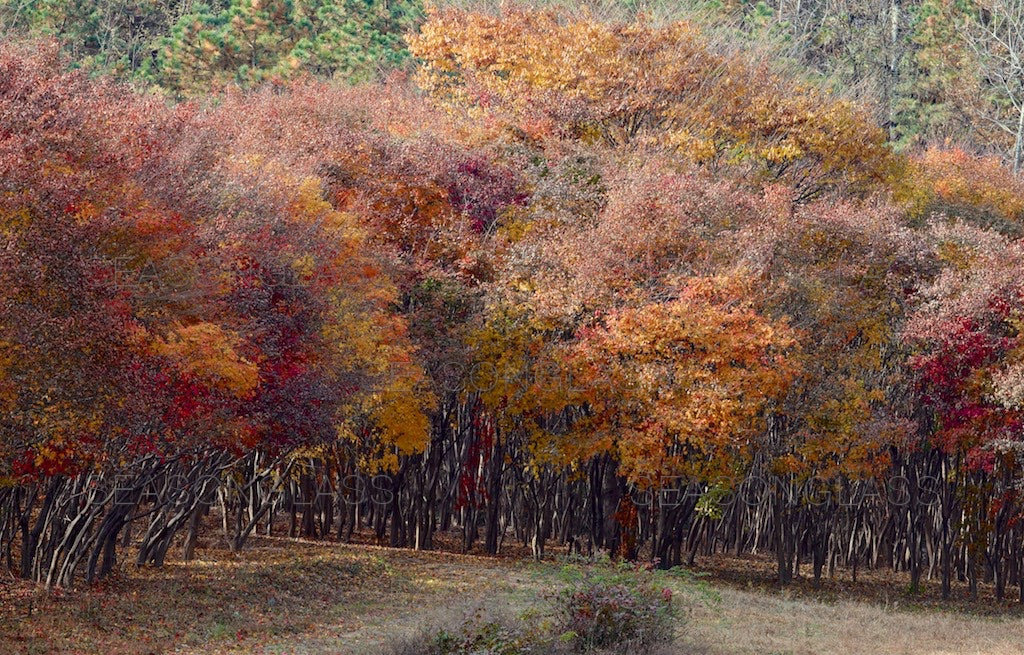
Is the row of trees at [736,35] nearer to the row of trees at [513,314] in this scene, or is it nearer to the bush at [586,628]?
the row of trees at [513,314]

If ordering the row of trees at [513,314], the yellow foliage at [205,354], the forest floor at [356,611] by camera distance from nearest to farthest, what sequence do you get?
the row of trees at [513,314], the yellow foliage at [205,354], the forest floor at [356,611]

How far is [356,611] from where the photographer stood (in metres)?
23.2

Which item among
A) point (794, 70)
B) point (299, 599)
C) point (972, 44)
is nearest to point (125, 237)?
point (299, 599)

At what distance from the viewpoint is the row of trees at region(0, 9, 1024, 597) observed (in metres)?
18.0

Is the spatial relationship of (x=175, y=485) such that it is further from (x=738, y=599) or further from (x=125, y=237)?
(x=738, y=599)

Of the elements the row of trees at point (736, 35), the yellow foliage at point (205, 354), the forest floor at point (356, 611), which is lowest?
the forest floor at point (356, 611)

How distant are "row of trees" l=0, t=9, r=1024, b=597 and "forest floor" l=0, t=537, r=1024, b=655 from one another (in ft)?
4.63

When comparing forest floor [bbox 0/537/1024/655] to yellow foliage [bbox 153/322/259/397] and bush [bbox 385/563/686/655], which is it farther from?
yellow foliage [bbox 153/322/259/397]

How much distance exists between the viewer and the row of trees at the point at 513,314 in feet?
59.0

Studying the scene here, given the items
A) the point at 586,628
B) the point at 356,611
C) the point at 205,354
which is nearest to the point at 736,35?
the point at 356,611

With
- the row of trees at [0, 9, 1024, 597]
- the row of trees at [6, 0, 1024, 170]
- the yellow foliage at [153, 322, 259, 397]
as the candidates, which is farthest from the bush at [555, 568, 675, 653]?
the row of trees at [6, 0, 1024, 170]

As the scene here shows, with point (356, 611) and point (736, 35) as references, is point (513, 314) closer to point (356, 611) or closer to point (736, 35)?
point (356, 611)

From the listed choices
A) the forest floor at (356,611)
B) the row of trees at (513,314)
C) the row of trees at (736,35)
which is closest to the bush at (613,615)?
the forest floor at (356,611)

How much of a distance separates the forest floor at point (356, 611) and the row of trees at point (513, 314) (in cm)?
141
